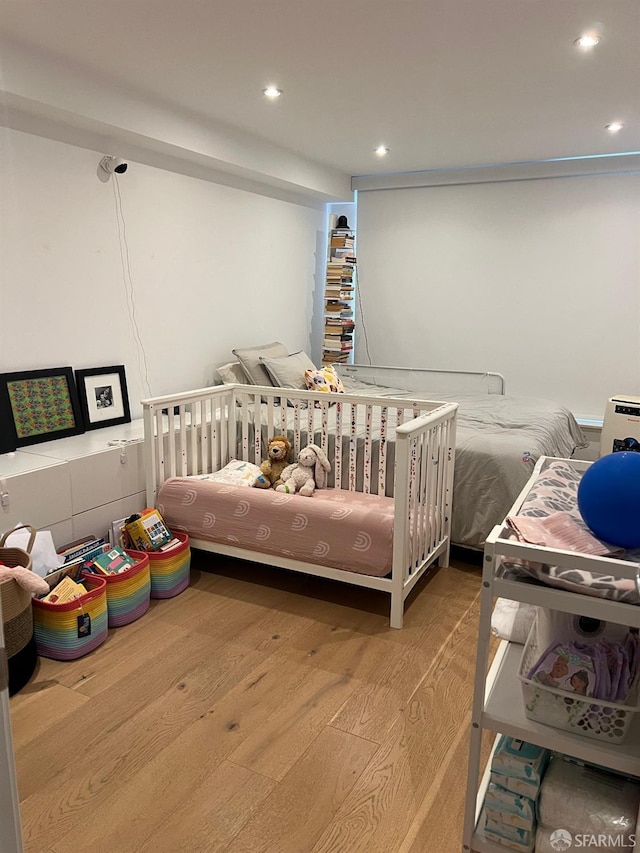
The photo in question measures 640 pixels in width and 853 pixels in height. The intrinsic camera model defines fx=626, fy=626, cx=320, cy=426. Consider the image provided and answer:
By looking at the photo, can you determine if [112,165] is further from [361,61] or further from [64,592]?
[64,592]

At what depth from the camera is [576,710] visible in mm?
1288

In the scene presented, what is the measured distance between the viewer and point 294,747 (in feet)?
6.03

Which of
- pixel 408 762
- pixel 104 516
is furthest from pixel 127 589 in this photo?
pixel 408 762

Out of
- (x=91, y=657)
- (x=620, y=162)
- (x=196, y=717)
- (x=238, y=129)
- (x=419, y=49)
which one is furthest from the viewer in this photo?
(x=620, y=162)

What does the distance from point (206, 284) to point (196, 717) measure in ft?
9.17

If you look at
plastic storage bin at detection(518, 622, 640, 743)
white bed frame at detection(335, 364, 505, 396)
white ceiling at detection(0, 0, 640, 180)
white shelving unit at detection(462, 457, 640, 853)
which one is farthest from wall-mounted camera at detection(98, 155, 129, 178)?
plastic storage bin at detection(518, 622, 640, 743)

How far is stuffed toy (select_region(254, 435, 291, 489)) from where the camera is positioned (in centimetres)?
317

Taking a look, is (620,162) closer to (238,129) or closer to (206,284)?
(238,129)

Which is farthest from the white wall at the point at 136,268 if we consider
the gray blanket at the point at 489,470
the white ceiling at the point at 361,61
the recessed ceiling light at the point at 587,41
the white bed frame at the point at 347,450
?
the recessed ceiling light at the point at 587,41

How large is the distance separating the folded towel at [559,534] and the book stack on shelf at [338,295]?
156 inches

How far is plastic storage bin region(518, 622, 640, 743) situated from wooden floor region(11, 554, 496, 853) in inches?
18.5

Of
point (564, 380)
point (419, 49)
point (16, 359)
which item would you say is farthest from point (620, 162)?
point (16, 359)

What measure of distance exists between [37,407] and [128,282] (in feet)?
3.03

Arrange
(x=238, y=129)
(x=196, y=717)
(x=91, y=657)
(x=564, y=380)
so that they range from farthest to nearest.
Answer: (x=564, y=380)
(x=238, y=129)
(x=91, y=657)
(x=196, y=717)
